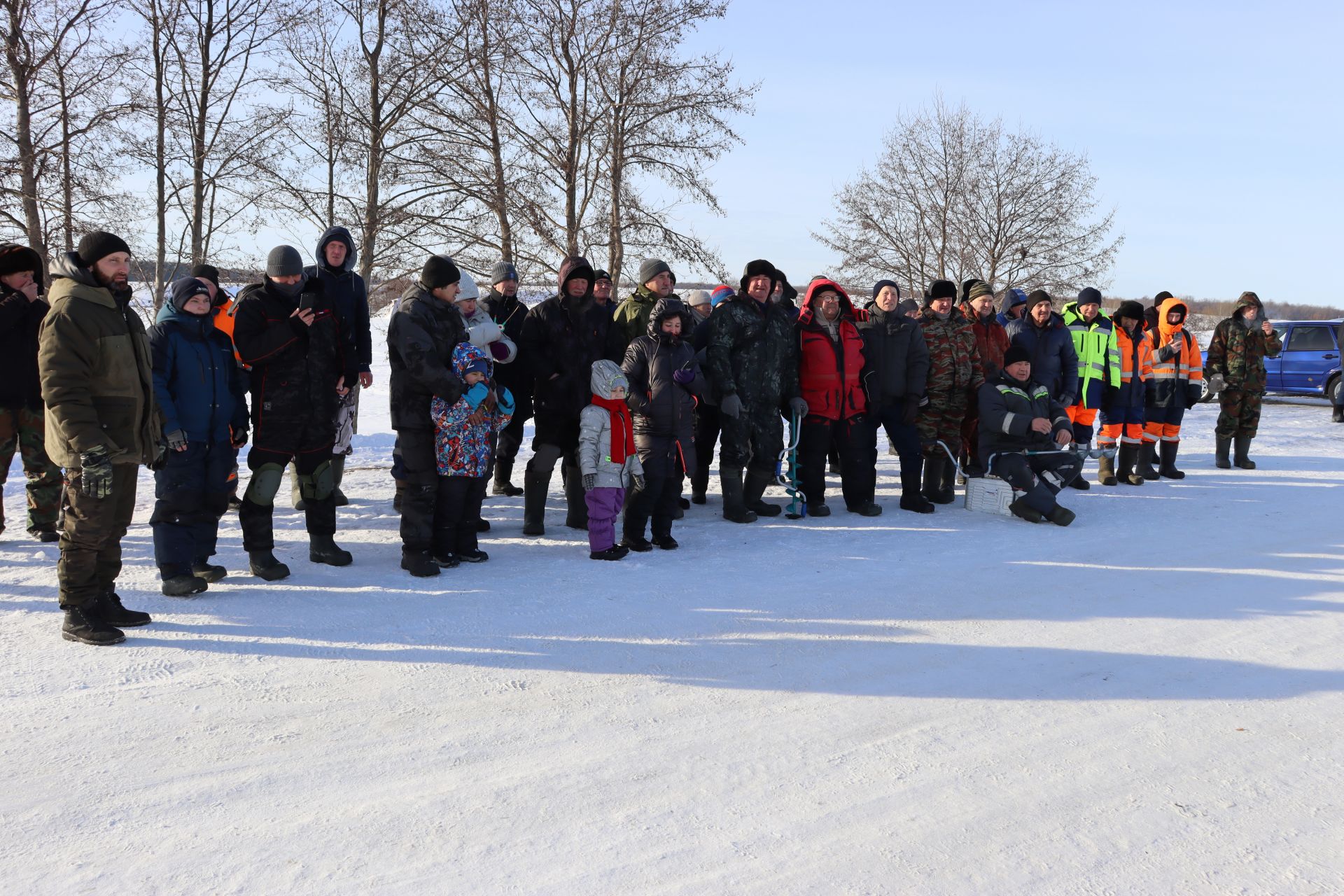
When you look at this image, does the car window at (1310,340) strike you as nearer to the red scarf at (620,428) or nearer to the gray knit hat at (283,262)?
the red scarf at (620,428)

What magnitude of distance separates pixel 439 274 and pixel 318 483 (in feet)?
4.89

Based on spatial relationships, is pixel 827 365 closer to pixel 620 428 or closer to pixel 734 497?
pixel 734 497

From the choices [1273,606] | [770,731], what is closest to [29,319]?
[770,731]

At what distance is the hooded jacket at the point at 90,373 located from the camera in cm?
450

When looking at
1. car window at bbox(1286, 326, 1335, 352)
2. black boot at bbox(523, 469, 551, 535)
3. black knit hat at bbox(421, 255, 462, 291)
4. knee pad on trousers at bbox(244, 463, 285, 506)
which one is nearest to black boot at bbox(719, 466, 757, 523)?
black boot at bbox(523, 469, 551, 535)

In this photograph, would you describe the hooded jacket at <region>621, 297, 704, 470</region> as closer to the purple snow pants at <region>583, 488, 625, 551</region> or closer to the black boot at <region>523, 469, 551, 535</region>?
the purple snow pants at <region>583, 488, 625, 551</region>

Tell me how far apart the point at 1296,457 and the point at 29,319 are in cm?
1316

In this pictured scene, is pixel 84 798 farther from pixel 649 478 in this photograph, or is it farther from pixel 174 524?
pixel 649 478

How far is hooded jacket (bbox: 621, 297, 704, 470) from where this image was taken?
6852 mm

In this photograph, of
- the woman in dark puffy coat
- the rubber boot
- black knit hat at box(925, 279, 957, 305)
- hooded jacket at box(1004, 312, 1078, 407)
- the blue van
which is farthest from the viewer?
the blue van

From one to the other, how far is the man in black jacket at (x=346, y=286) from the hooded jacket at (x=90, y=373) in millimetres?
1751

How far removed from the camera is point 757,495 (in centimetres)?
812

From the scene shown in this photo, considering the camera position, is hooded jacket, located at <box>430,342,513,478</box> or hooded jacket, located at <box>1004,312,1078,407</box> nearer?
hooded jacket, located at <box>430,342,513,478</box>

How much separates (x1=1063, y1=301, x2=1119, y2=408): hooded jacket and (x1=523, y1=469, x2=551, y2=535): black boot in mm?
5989
